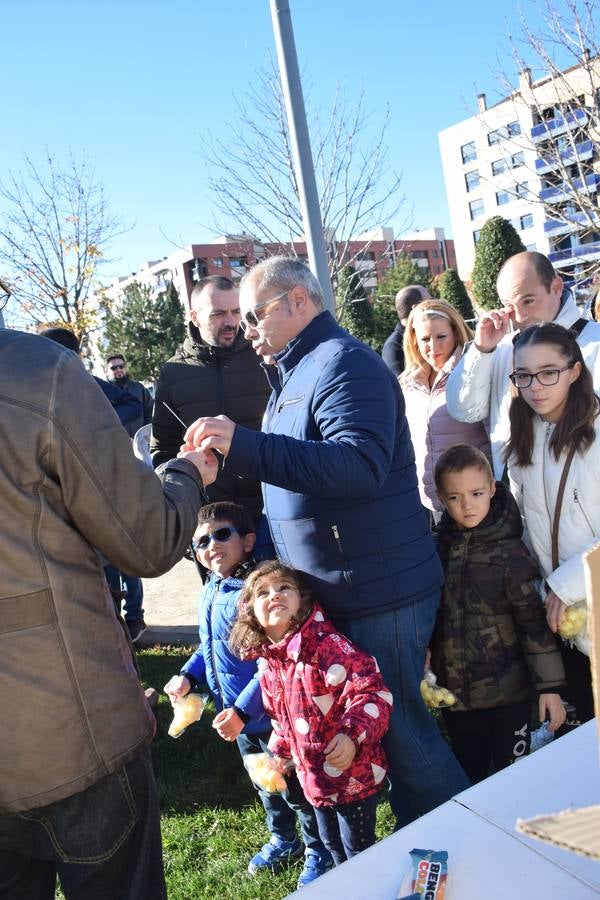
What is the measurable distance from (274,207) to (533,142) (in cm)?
498

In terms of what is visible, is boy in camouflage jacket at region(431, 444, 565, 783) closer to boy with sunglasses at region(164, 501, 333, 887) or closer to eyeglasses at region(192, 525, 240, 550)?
boy with sunglasses at region(164, 501, 333, 887)

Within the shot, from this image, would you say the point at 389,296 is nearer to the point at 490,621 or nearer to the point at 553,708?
the point at 490,621

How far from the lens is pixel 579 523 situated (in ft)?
8.54

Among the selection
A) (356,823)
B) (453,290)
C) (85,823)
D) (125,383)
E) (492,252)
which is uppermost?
(492,252)

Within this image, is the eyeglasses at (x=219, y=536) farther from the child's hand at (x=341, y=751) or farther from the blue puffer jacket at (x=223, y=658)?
the child's hand at (x=341, y=751)

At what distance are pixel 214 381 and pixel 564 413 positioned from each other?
178 centimetres


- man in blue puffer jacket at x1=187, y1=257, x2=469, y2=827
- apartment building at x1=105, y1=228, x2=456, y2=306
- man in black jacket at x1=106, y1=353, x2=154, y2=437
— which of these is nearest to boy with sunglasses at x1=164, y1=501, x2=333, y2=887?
man in blue puffer jacket at x1=187, y1=257, x2=469, y2=827

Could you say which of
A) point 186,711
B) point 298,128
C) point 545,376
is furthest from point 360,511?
point 298,128

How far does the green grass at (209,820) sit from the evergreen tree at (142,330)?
112 ft

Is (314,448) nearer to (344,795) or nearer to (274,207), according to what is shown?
(344,795)

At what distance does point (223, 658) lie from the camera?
117 inches

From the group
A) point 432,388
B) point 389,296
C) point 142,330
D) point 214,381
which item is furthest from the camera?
point 142,330

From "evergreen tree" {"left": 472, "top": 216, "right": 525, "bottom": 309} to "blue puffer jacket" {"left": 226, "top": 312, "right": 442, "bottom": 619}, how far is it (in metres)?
27.2

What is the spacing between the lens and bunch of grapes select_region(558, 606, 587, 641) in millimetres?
2432
